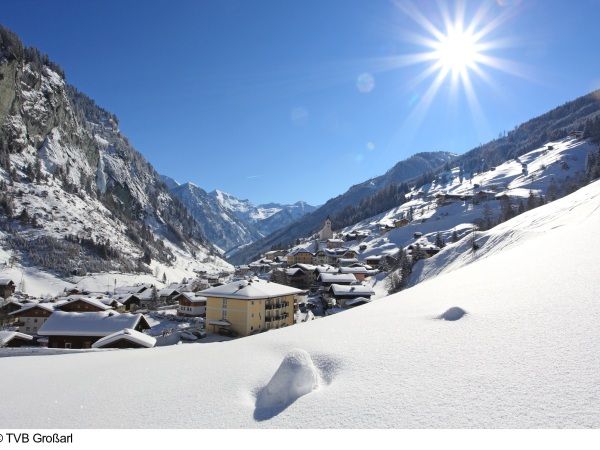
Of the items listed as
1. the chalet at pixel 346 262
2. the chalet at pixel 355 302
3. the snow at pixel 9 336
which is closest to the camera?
the snow at pixel 9 336

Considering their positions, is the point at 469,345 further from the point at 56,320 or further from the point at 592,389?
the point at 56,320

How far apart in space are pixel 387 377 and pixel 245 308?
1429 inches

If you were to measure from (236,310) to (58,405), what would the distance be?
34779 millimetres

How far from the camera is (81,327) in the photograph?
36.5m

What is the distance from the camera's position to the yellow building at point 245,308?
4072 centimetres

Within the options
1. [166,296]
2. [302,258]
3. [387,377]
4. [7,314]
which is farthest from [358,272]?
[387,377]

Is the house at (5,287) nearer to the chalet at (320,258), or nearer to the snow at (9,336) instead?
the snow at (9,336)

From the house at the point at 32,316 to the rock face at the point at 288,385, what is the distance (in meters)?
67.5

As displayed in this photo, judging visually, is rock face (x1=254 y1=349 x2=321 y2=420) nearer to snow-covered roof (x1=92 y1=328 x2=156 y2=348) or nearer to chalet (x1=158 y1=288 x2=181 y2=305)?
snow-covered roof (x1=92 y1=328 x2=156 y2=348)

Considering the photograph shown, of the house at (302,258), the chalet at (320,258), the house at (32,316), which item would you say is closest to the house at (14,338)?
the house at (32,316)

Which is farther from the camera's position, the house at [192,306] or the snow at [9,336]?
the house at [192,306]

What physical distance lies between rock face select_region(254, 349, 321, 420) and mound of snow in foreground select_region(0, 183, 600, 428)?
0.02 metres

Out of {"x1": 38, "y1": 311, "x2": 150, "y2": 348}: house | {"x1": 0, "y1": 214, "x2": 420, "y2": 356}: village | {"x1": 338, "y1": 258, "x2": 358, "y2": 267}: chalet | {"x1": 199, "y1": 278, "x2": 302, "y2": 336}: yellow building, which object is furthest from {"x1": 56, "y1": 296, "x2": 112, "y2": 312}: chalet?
{"x1": 338, "y1": 258, "x2": 358, "y2": 267}: chalet
